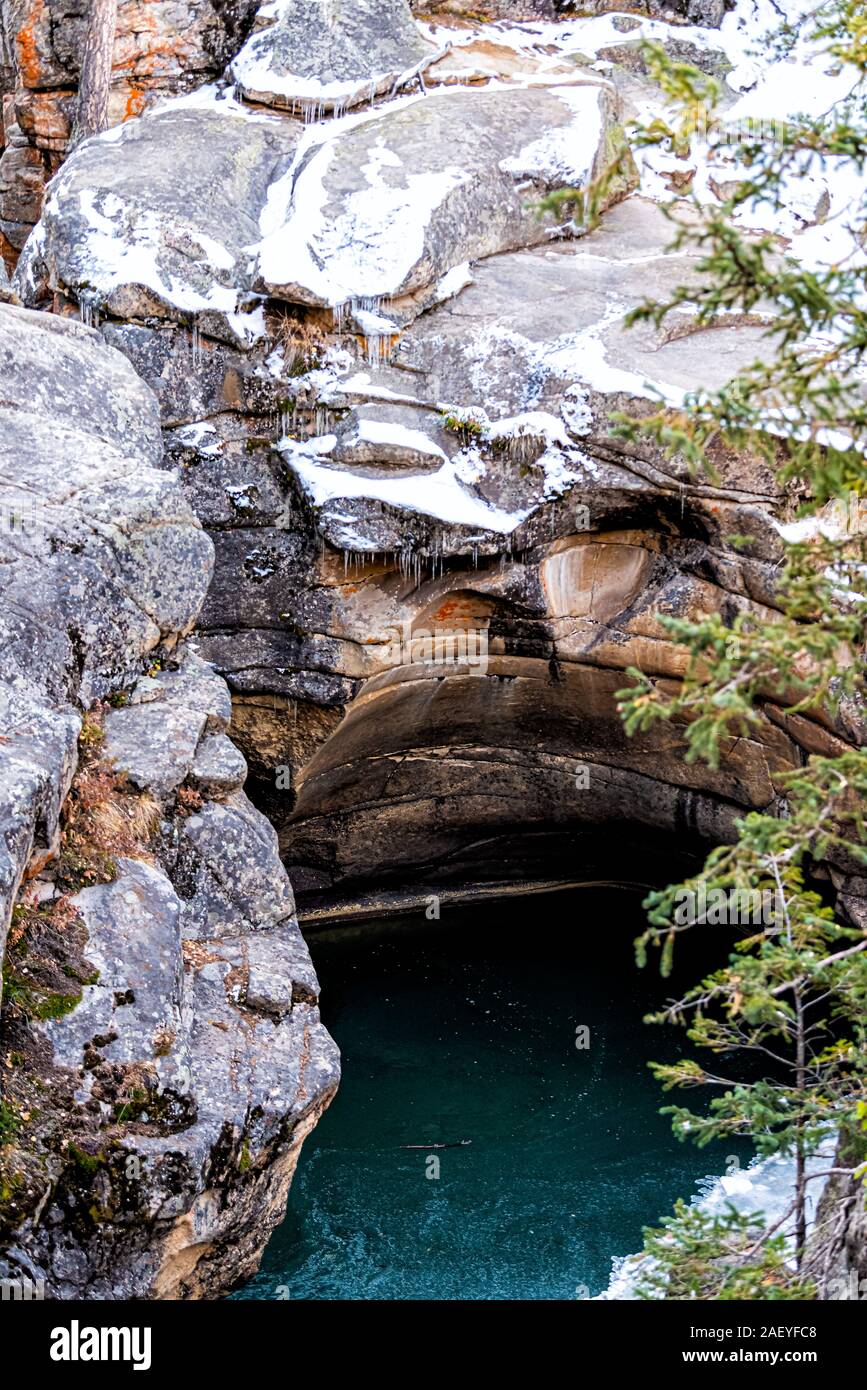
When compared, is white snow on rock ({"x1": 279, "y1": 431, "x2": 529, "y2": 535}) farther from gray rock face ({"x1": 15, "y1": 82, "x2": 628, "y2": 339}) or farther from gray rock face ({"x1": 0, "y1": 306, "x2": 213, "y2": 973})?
gray rock face ({"x1": 0, "y1": 306, "x2": 213, "y2": 973})

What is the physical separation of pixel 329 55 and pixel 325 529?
5993 mm

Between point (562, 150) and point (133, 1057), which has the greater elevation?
point (562, 150)

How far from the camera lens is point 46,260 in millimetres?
13703

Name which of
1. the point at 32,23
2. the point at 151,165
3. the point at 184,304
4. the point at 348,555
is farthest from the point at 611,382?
the point at 32,23

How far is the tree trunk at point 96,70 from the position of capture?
16.4 meters

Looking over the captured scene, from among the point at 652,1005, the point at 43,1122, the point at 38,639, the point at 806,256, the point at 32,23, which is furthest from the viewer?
the point at 32,23

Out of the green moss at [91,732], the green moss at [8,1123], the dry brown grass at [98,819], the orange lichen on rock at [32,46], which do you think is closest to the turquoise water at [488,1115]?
the green moss at [8,1123]

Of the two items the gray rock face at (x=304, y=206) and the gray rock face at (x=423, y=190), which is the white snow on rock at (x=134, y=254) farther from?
the gray rock face at (x=423, y=190)

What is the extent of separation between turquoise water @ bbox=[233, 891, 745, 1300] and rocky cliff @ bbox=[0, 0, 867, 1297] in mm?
1720

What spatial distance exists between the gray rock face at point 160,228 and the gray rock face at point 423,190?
0.42 metres

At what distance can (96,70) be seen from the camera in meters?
16.6

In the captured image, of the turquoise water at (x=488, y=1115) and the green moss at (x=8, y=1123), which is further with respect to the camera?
the turquoise water at (x=488, y=1115)

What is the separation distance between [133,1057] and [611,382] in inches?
292

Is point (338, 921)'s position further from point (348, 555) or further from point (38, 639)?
point (38, 639)
